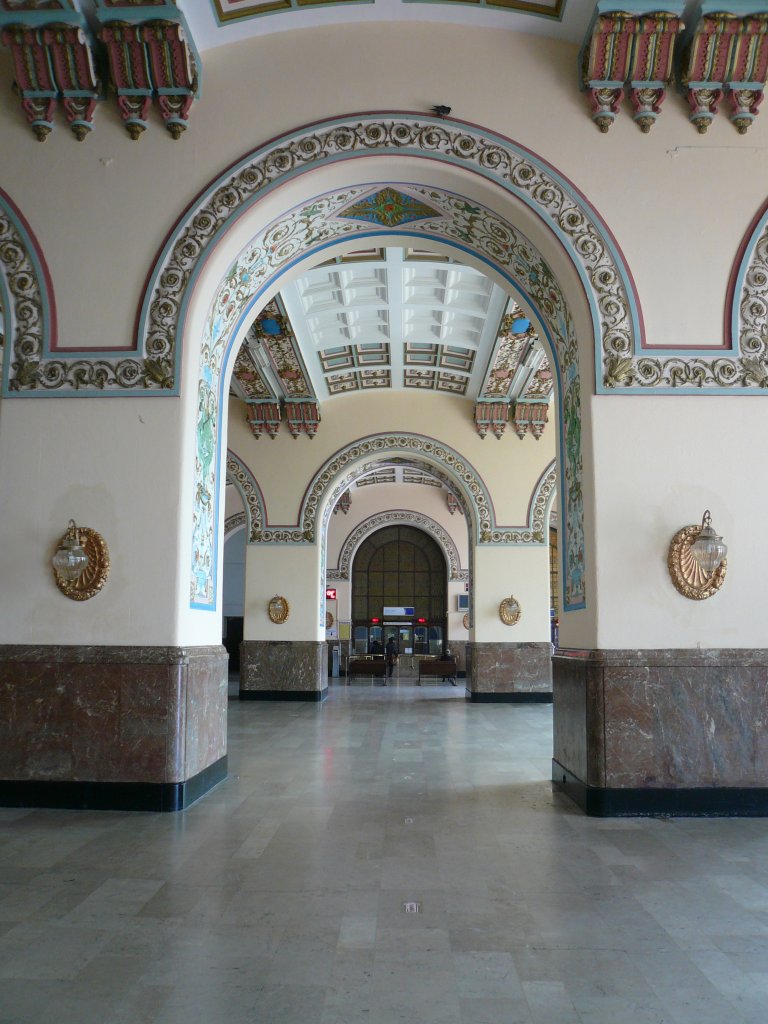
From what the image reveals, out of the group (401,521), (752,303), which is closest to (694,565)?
(752,303)

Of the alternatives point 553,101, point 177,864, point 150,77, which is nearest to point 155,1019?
point 177,864

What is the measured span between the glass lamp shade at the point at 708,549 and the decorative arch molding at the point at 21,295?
→ 4803 millimetres

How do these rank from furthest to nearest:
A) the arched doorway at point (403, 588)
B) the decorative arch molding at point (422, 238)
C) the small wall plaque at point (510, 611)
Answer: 1. the arched doorway at point (403, 588)
2. the small wall plaque at point (510, 611)
3. the decorative arch molding at point (422, 238)

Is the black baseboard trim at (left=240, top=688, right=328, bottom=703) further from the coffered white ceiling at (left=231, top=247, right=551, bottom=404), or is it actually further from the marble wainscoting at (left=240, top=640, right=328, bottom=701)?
the coffered white ceiling at (left=231, top=247, right=551, bottom=404)

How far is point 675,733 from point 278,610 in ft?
30.3

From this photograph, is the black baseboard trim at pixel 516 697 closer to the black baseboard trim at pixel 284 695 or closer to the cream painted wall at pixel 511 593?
the cream painted wall at pixel 511 593

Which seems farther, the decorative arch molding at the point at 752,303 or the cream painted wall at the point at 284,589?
the cream painted wall at the point at 284,589

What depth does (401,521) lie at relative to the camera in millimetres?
23172

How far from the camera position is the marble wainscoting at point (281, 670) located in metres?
13.8


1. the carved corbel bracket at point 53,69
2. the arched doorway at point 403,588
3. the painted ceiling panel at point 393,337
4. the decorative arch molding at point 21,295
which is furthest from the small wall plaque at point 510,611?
the arched doorway at point 403,588

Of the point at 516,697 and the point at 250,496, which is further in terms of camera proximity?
the point at 250,496

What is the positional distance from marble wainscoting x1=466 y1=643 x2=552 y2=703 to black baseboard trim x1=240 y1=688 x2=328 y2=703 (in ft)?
8.72

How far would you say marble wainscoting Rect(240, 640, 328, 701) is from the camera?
45.4 ft

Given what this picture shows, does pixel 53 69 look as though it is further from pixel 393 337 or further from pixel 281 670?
pixel 281 670
